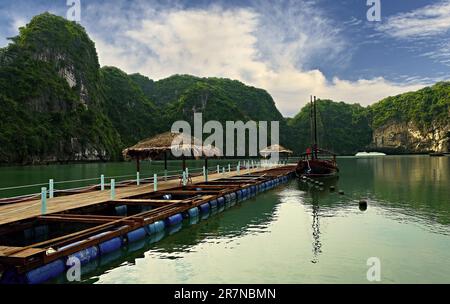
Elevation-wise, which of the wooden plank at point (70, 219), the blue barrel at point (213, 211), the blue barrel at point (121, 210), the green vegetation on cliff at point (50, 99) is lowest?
the blue barrel at point (213, 211)

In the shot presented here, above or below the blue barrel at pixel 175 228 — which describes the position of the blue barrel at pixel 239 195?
above

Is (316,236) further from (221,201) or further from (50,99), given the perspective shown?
Answer: (50,99)

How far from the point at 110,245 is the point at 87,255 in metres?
1.18

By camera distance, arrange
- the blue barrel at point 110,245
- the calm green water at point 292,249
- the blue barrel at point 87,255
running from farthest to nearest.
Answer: the blue barrel at point 110,245, the calm green water at point 292,249, the blue barrel at point 87,255

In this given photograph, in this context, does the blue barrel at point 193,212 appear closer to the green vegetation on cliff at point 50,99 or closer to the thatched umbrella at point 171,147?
the thatched umbrella at point 171,147

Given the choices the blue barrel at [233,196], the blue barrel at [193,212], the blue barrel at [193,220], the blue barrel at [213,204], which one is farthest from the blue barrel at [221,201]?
the blue barrel at [193,220]

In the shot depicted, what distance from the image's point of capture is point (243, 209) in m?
23.8

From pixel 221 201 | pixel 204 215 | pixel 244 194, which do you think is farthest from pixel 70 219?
pixel 244 194

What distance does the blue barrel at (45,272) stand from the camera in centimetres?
855

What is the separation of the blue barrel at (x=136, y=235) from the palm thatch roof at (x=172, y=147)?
12863mm

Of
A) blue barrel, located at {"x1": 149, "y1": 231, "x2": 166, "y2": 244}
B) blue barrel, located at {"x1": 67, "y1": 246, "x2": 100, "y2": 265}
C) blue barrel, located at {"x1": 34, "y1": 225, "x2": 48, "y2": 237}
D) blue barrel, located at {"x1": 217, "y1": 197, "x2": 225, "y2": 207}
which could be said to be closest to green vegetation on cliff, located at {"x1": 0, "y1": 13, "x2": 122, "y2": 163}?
blue barrel, located at {"x1": 217, "y1": 197, "x2": 225, "y2": 207}

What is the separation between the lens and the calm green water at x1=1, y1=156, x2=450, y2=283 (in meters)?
10.7

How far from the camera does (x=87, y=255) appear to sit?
34.8 ft
